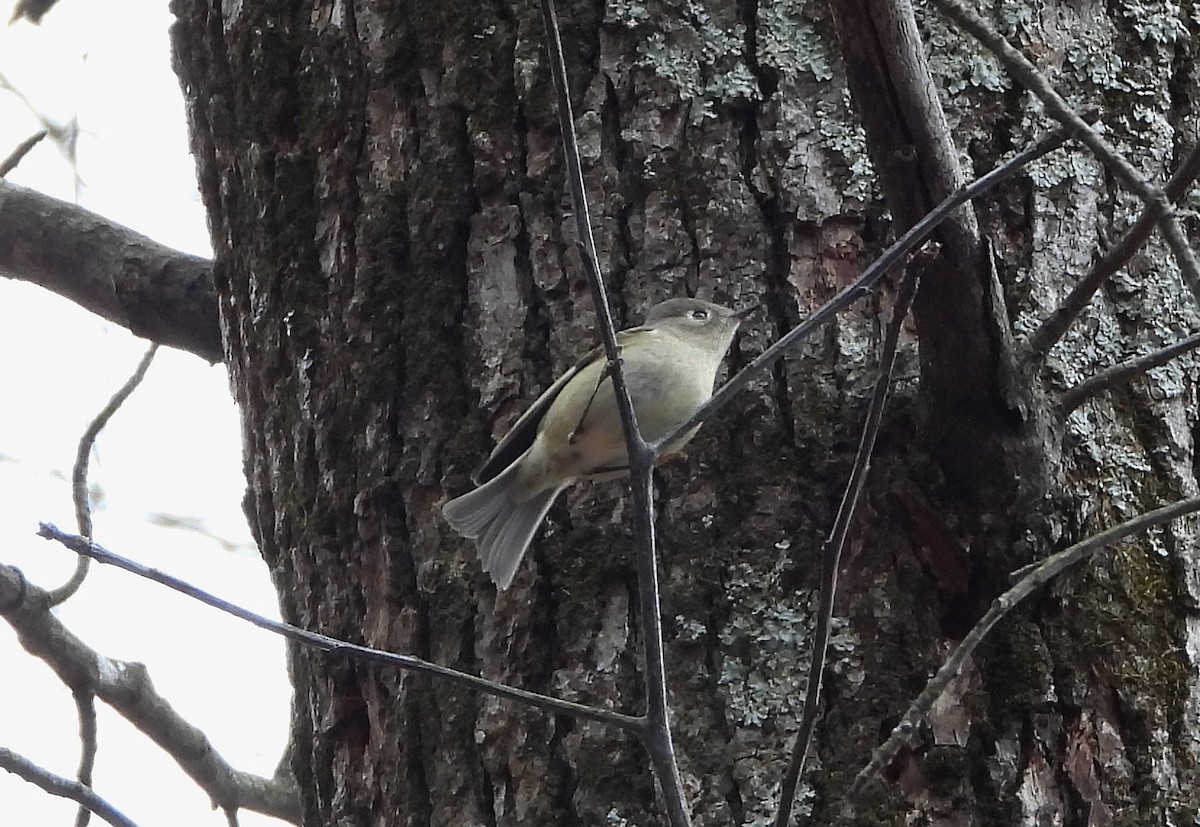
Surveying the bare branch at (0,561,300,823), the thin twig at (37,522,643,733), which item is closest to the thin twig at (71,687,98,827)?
the bare branch at (0,561,300,823)

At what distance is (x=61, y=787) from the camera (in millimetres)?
1767

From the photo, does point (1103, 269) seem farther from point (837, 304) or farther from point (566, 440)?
point (566, 440)

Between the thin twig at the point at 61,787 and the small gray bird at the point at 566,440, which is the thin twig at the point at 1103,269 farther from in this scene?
the thin twig at the point at 61,787

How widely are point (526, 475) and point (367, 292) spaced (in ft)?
1.27

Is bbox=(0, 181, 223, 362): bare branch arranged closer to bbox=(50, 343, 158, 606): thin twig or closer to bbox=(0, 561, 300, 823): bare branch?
bbox=(50, 343, 158, 606): thin twig

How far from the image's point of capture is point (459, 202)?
6.79 ft

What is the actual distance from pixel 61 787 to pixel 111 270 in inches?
48.1

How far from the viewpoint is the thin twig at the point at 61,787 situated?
5.39ft

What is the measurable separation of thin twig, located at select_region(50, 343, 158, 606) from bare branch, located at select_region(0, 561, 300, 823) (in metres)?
0.06

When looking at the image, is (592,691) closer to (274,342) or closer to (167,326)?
(274,342)

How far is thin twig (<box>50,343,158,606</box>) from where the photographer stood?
2461mm

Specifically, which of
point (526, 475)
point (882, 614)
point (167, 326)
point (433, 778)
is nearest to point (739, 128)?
point (526, 475)

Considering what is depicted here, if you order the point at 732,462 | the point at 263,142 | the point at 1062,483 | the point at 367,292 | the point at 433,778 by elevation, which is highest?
the point at 263,142

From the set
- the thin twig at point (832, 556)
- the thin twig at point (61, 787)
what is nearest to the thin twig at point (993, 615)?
the thin twig at point (832, 556)
